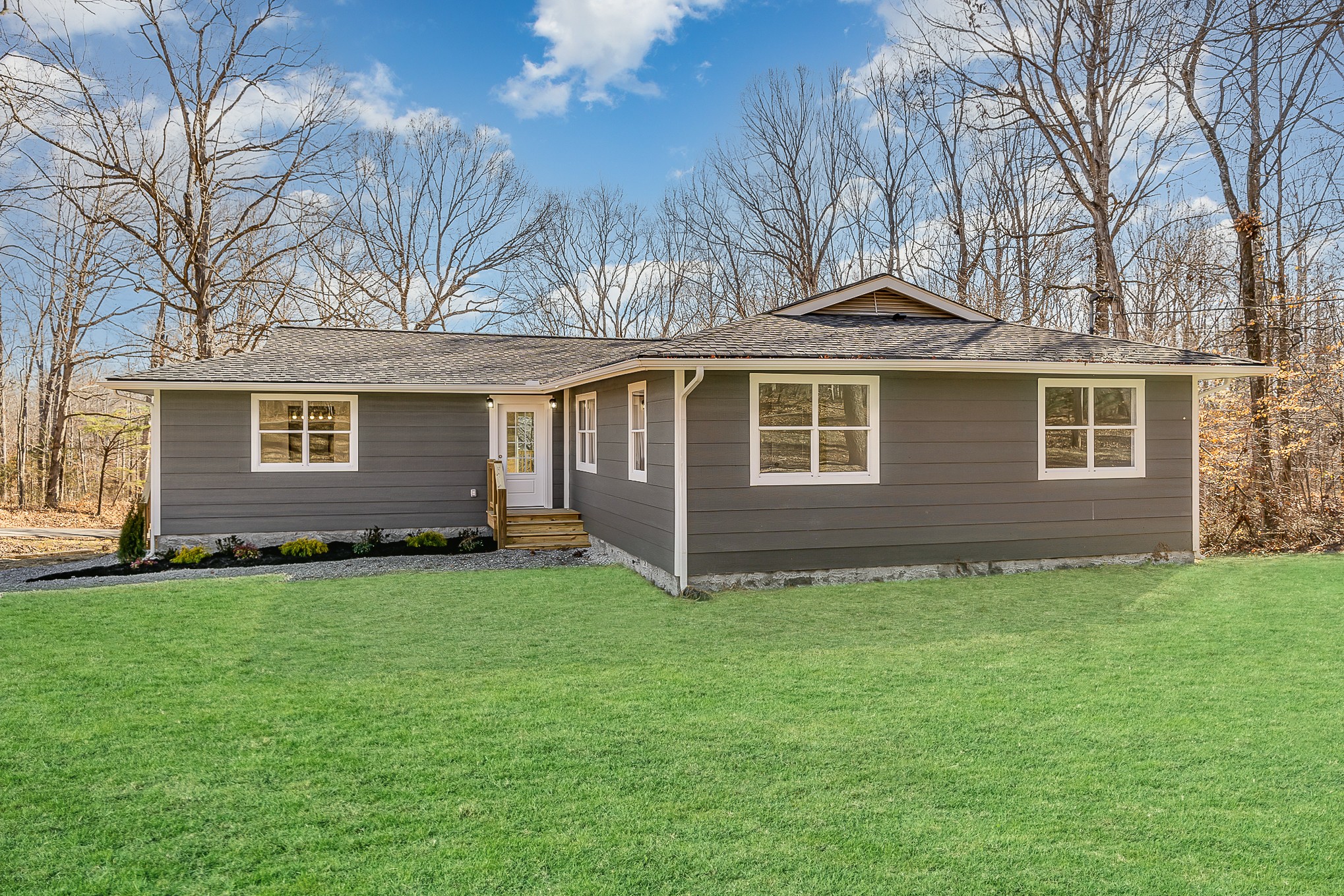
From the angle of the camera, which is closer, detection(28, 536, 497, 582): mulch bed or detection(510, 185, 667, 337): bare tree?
detection(28, 536, 497, 582): mulch bed

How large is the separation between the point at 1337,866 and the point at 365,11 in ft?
70.2

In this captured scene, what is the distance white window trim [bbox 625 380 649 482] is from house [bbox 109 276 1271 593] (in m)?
0.04

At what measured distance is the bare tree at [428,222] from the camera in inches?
942

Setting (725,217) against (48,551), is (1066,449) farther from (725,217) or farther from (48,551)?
(725,217)

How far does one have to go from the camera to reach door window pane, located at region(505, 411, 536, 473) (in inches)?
521

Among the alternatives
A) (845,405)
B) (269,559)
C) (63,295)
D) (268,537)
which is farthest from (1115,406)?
(63,295)

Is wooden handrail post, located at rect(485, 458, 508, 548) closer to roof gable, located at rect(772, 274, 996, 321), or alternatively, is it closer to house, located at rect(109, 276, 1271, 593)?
house, located at rect(109, 276, 1271, 593)

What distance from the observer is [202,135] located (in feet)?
61.6

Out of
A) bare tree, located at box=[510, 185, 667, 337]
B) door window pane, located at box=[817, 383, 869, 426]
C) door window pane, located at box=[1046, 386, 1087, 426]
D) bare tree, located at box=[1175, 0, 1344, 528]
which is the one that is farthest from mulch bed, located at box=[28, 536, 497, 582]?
bare tree, located at box=[510, 185, 667, 337]

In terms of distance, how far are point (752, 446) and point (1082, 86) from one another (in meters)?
11.3

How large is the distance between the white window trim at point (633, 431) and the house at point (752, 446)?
0.14 feet

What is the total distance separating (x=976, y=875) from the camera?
2.81 m

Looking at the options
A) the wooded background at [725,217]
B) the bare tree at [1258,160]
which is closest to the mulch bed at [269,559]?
the wooded background at [725,217]

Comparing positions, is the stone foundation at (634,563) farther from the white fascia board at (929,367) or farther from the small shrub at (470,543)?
the white fascia board at (929,367)
